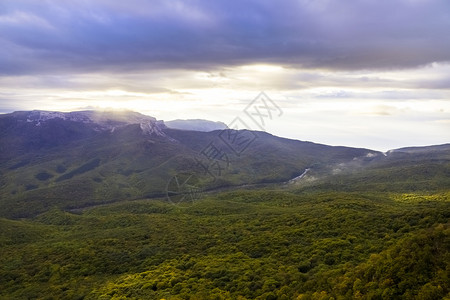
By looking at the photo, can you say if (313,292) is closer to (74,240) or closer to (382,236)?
(382,236)

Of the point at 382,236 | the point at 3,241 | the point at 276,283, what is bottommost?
the point at 3,241

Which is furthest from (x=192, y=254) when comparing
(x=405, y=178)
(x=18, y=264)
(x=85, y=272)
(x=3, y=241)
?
(x=405, y=178)

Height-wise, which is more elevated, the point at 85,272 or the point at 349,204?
the point at 349,204

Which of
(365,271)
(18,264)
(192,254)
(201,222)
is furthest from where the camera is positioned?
(201,222)

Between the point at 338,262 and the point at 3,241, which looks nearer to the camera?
the point at 338,262

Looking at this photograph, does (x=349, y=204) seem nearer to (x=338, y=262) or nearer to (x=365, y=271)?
(x=338, y=262)

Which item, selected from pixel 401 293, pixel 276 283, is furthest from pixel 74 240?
pixel 401 293

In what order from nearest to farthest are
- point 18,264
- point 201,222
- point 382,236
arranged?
point 382,236 < point 18,264 < point 201,222
